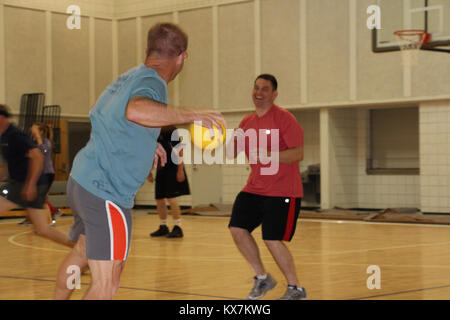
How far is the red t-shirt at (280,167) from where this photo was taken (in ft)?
20.3

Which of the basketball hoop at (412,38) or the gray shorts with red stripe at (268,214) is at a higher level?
the basketball hoop at (412,38)

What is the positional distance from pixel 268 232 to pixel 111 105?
9.29 feet

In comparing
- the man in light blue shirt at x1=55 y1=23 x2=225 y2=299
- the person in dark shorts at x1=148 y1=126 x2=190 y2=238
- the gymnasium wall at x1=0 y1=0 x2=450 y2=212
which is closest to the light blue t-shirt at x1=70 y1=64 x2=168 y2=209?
the man in light blue shirt at x1=55 y1=23 x2=225 y2=299

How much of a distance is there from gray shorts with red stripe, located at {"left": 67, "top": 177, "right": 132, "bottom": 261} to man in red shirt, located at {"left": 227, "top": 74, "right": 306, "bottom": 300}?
2.58 m

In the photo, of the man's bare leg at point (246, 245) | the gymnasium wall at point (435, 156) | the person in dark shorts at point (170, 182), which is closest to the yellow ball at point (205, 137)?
the man's bare leg at point (246, 245)

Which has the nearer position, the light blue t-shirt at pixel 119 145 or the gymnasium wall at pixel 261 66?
the light blue t-shirt at pixel 119 145

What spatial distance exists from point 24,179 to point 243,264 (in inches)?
111

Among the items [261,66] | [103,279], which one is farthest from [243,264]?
[261,66]

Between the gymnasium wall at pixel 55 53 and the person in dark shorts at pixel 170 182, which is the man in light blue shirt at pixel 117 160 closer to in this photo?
the person in dark shorts at pixel 170 182

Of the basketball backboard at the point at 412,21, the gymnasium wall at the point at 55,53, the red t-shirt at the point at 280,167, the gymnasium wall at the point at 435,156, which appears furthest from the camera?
the gymnasium wall at the point at 55,53

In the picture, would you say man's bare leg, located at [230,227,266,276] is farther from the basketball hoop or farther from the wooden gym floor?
the basketball hoop

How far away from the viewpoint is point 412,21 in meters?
15.8

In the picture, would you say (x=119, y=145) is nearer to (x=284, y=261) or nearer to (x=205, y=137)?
(x=205, y=137)

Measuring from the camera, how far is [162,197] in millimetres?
11852
